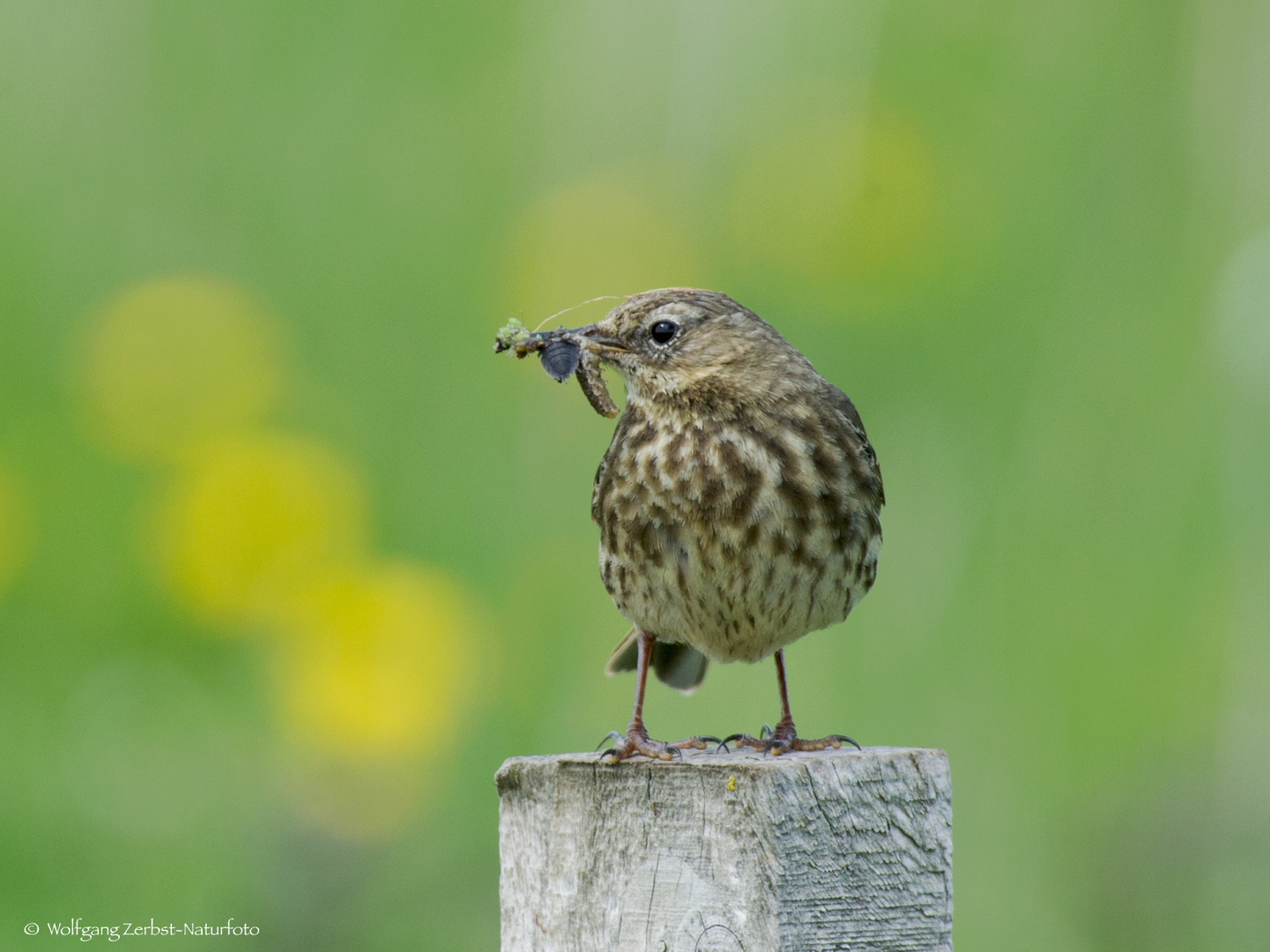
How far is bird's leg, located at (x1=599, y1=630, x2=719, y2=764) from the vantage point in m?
2.61

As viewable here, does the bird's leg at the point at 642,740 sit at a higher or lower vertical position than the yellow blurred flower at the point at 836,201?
lower

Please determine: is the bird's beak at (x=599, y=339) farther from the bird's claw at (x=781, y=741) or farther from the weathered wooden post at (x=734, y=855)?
the weathered wooden post at (x=734, y=855)

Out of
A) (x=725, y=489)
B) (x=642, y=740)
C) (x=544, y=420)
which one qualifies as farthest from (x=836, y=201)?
(x=642, y=740)

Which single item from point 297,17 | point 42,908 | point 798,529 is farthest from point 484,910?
point 297,17

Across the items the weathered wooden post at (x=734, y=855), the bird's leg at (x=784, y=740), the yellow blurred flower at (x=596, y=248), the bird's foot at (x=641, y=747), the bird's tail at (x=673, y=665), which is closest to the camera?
the weathered wooden post at (x=734, y=855)

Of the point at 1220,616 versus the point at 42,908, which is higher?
the point at 1220,616

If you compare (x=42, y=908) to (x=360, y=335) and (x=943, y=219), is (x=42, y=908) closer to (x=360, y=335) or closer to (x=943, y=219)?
(x=360, y=335)

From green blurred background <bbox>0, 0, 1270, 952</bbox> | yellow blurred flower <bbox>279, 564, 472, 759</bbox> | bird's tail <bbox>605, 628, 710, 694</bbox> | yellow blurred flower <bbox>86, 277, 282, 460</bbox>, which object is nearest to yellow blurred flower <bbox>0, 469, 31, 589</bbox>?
green blurred background <bbox>0, 0, 1270, 952</bbox>

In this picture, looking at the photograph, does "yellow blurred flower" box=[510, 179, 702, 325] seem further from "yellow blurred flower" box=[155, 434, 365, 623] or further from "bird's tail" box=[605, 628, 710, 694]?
"bird's tail" box=[605, 628, 710, 694]

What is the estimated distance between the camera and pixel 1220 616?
514 centimetres

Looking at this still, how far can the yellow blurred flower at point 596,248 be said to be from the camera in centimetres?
598

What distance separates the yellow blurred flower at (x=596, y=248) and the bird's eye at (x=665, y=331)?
7.34 ft

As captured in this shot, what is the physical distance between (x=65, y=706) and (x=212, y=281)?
1860 mm

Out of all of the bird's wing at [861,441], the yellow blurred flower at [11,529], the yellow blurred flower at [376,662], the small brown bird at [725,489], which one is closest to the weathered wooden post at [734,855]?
the small brown bird at [725,489]
